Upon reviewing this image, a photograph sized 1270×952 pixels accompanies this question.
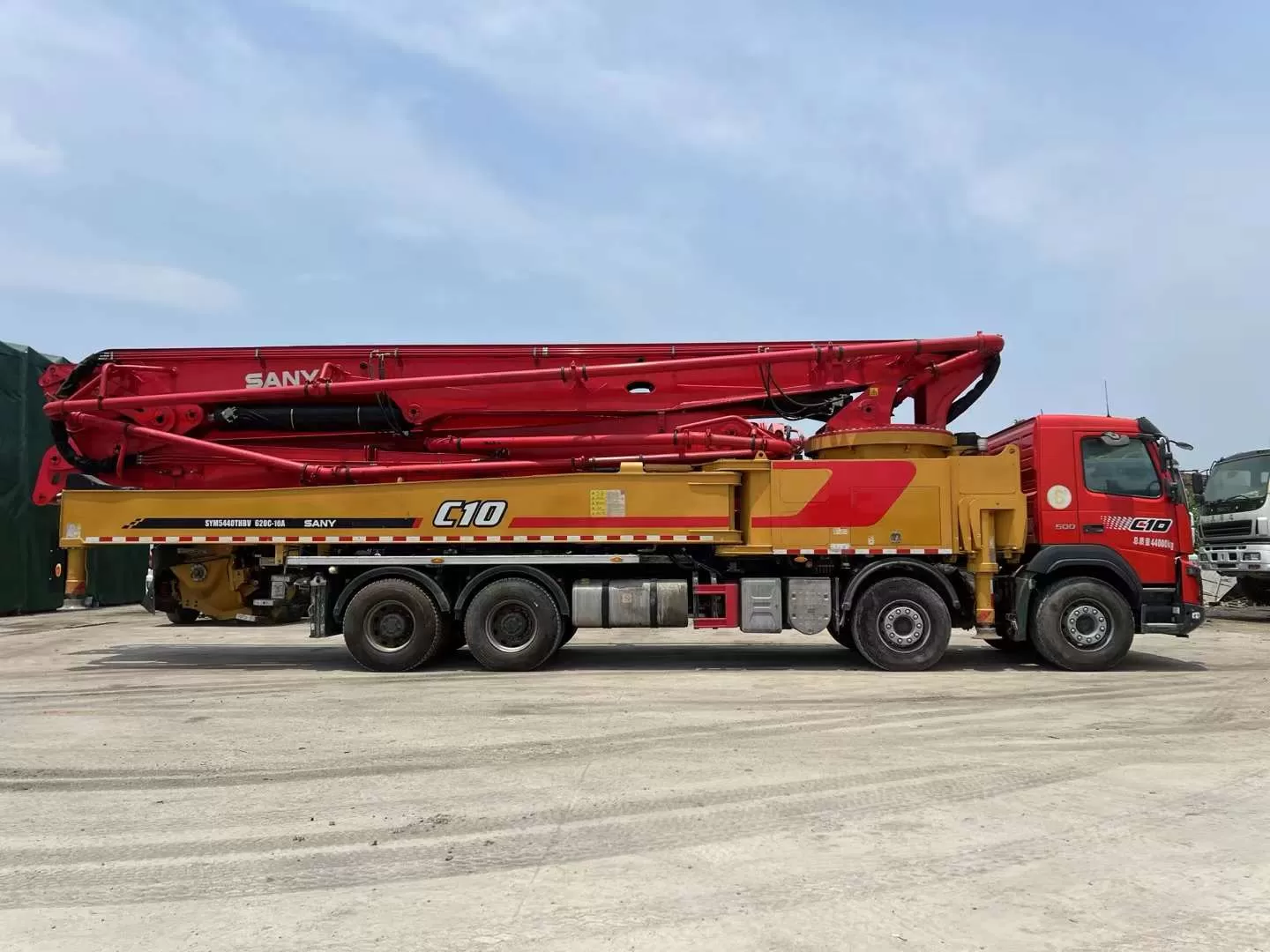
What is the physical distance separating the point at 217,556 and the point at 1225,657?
12313 mm

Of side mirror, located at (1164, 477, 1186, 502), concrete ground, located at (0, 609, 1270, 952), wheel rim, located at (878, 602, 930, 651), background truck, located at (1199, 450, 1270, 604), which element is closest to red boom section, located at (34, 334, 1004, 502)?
wheel rim, located at (878, 602, 930, 651)

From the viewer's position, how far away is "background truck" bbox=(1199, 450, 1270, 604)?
1505 cm

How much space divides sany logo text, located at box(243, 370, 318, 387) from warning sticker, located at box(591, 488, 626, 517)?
3.68m

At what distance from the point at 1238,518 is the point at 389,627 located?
48.5ft

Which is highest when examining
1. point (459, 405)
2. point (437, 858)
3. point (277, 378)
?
point (277, 378)

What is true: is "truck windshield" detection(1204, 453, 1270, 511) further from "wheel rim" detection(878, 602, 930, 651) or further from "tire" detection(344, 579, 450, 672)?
"tire" detection(344, 579, 450, 672)

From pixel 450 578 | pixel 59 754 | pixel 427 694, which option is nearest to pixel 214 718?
pixel 59 754

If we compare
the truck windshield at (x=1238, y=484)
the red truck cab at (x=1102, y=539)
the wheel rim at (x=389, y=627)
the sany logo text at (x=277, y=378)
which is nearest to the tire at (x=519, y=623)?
the wheel rim at (x=389, y=627)

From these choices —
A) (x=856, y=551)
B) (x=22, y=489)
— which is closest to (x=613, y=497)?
(x=856, y=551)

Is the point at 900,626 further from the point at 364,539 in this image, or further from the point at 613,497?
the point at 364,539

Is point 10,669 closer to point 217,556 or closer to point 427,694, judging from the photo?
point 217,556

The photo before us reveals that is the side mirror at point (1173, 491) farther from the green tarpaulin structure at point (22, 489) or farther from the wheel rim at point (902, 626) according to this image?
the green tarpaulin structure at point (22, 489)

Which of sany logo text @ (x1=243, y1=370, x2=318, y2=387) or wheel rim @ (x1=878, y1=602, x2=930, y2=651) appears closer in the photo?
wheel rim @ (x1=878, y1=602, x2=930, y2=651)

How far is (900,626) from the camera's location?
9.41 metres
